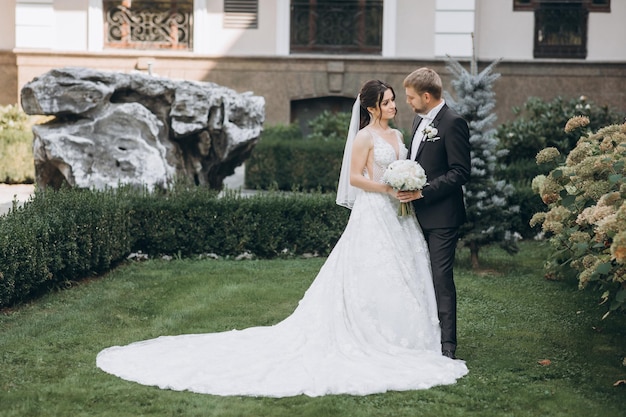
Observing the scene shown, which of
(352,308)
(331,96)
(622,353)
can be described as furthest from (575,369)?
(331,96)

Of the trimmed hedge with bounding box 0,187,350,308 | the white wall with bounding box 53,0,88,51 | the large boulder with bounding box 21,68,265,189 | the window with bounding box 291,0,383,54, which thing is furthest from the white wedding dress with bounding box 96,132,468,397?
the white wall with bounding box 53,0,88,51

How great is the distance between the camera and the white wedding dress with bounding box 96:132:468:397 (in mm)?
6344

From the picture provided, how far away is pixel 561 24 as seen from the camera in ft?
71.8

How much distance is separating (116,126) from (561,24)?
494 inches

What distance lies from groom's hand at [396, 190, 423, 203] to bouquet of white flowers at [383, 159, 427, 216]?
0.26 ft

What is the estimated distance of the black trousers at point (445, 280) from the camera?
6871 millimetres

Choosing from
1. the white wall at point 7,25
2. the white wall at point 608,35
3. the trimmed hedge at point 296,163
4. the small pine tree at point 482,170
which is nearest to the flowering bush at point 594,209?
the small pine tree at point 482,170

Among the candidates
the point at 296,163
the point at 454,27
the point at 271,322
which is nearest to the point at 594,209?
the point at 271,322

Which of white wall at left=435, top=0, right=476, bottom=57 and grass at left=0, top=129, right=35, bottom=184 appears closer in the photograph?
grass at left=0, top=129, right=35, bottom=184

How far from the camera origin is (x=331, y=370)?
6457 mm

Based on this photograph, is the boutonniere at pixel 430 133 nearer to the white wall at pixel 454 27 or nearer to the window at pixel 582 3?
the white wall at pixel 454 27

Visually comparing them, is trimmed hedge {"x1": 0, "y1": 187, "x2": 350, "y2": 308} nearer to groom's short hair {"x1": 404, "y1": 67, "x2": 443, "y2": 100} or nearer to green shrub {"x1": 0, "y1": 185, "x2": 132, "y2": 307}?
green shrub {"x1": 0, "y1": 185, "x2": 132, "y2": 307}

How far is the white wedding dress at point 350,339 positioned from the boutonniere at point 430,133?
0.31 meters

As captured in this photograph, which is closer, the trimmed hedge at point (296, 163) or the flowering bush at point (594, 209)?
the flowering bush at point (594, 209)
